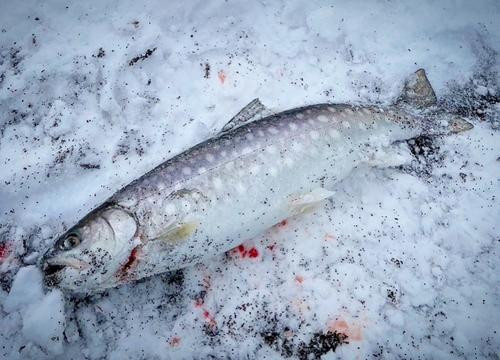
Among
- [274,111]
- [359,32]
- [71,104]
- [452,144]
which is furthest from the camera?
[359,32]

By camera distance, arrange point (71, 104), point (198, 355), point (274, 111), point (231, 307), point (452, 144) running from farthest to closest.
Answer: point (71, 104) < point (452, 144) < point (274, 111) < point (231, 307) < point (198, 355)

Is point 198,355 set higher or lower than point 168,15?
lower

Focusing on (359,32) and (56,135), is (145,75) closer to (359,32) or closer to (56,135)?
(56,135)

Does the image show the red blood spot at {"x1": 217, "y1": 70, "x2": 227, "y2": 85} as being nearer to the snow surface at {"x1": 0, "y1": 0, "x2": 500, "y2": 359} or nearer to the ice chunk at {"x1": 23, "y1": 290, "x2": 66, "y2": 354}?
the snow surface at {"x1": 0, "y1": 0, "x2": 500, "y2": 359}

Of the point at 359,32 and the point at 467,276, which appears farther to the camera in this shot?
the point at 359,32

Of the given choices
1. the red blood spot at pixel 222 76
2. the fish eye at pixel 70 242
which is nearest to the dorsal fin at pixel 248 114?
the red blood spot at pixel 222 76

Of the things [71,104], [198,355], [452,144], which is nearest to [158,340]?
[198,355]

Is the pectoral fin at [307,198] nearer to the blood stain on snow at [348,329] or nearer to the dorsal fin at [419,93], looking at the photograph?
the blood stain on snow at [348,329]
